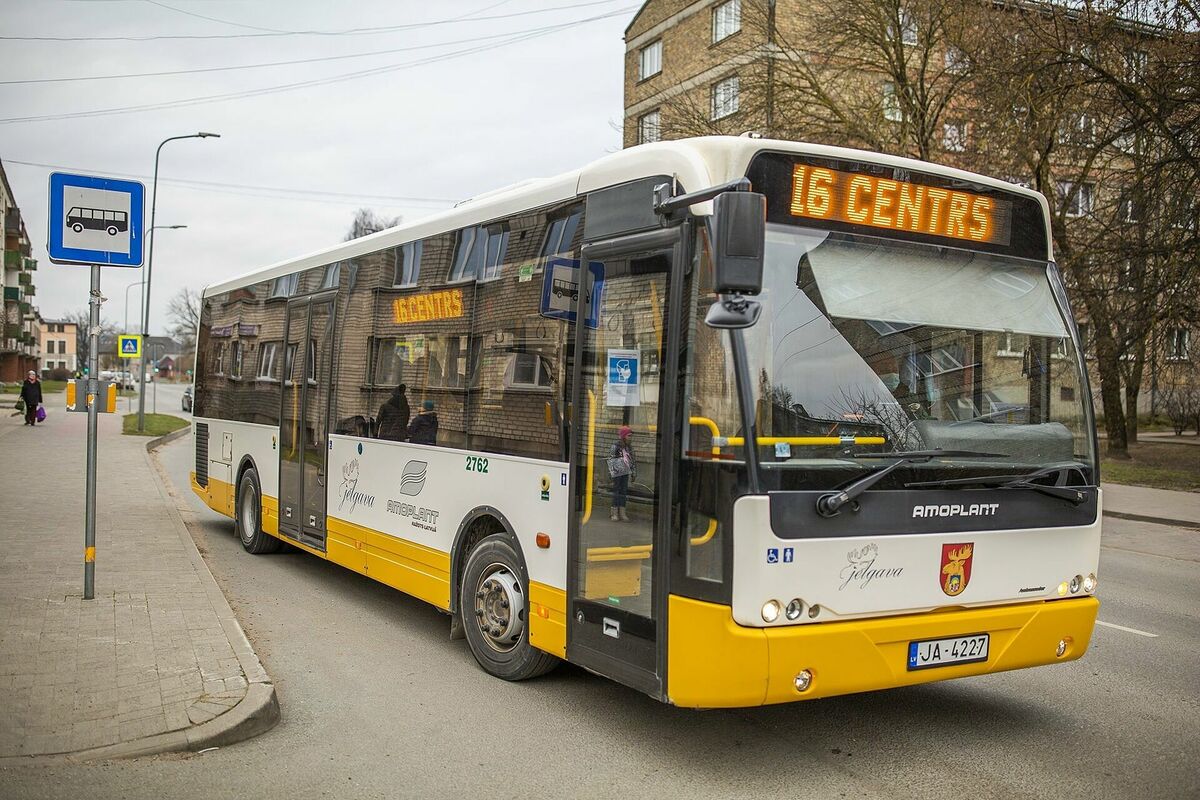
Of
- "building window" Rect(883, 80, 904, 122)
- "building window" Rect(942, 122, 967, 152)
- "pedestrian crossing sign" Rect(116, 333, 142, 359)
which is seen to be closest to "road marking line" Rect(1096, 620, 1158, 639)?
"building window" Rect(942, 122, 967, 152)

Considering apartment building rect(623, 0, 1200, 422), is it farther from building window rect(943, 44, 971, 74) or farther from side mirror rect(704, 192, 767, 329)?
side mirror rect(704, 192, 767, 329)

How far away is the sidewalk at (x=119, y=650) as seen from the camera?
520 centimetres

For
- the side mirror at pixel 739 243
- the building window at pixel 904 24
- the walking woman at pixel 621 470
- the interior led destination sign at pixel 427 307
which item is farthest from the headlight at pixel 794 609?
the building window at pixel 904 24

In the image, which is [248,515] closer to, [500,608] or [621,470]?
[500,608]

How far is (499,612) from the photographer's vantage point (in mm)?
6664

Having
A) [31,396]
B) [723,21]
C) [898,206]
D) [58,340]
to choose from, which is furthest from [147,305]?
[58,340]

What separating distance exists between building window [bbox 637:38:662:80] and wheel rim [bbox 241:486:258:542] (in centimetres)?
3548

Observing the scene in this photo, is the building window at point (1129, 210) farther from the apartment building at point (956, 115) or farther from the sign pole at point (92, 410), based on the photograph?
the sign pole at point (92, 410)

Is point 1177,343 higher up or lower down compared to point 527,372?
higher up

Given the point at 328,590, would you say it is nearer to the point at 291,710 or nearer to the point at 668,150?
the point at 291,710

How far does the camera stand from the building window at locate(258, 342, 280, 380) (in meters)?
11.1

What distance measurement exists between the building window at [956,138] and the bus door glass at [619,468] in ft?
64.4

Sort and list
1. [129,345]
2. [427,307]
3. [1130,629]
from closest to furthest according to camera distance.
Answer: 1. [427,307]
2. [1130,629]
3. [129,345]

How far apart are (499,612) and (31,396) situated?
3523cm
